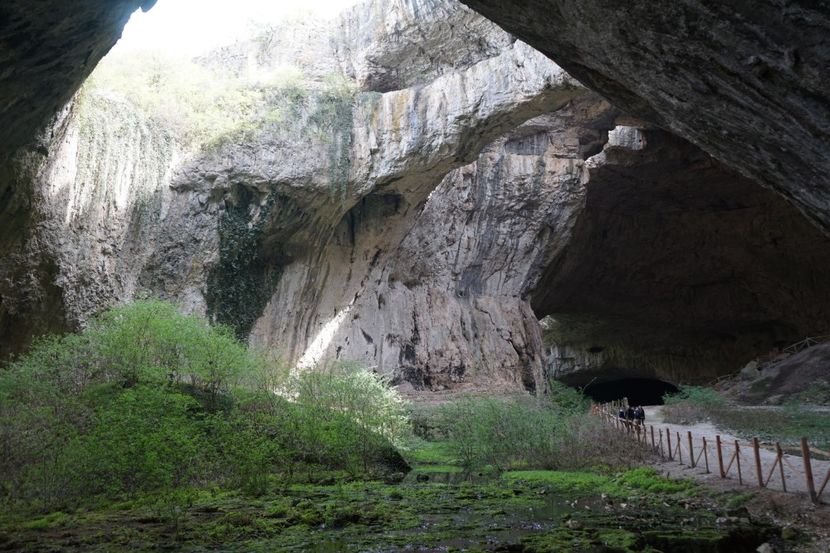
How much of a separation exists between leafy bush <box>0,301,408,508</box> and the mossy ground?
57 centimetres

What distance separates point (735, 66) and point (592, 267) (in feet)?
96.7

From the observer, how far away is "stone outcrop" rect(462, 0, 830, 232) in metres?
5.70

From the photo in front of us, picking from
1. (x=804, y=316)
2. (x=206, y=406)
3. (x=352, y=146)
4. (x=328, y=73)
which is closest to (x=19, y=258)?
(x=206, y=406)

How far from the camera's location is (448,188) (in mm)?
28797

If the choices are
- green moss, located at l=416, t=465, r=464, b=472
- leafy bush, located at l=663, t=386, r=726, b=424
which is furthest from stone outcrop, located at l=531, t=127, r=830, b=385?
green moss, located at l=416, t=465, r=464, b=472

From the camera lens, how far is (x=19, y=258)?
49.3 feet

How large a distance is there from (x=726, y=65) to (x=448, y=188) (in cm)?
2250

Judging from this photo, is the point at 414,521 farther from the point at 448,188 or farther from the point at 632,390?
the point at 632,390

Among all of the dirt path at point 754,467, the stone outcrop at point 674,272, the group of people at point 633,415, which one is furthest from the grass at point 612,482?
the stone outcrop at point 674,272

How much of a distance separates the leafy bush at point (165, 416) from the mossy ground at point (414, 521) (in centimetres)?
57

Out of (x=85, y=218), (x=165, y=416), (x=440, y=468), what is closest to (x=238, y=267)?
(x=85, y=218)

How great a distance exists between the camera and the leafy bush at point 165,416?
9.04 m

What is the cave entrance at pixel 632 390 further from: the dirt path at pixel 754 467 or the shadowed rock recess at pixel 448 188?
the dirt path at pixel 754 467

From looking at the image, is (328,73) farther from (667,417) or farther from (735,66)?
(735,66)
